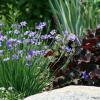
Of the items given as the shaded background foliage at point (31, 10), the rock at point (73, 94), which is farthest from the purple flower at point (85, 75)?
the shaded background foliage at point (31, 10)

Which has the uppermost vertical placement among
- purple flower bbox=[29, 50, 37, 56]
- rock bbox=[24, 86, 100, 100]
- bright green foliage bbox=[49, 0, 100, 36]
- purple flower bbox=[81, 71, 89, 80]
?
bright green foliage bbox=[49, 0, 100, 36]

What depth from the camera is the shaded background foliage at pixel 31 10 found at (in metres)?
7.19

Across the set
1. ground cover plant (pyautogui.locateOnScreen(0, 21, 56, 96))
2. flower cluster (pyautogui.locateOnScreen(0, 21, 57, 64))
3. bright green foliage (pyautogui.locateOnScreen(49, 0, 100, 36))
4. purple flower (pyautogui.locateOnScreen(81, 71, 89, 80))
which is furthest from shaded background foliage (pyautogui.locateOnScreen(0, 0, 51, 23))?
purple flower (pyautogui.locateOnScreen(81, 71, 89, 80))

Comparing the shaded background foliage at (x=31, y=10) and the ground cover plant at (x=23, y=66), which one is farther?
the shaded background foliage at (x=31, y=10)

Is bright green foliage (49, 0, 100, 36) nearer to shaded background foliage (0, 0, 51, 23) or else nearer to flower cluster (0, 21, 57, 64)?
shaded background foliage (0, 0, 51, 23)

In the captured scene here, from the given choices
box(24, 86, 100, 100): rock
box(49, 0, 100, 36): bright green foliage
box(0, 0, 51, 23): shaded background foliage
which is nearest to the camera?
box(24, 86, 100, 100): rock

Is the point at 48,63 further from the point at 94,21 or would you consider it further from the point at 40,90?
the point at 94,21

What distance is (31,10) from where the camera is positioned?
7.27 meters

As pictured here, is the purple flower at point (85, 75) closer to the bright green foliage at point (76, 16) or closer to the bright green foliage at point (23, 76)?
the bright green foliage at point (23, 76)

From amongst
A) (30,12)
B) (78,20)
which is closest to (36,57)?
(78,20)

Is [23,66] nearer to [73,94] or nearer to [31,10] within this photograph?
[73,94]

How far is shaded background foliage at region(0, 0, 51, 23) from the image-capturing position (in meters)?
7.19

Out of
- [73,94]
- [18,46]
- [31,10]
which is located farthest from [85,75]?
[31,10]

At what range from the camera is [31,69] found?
4758mm
